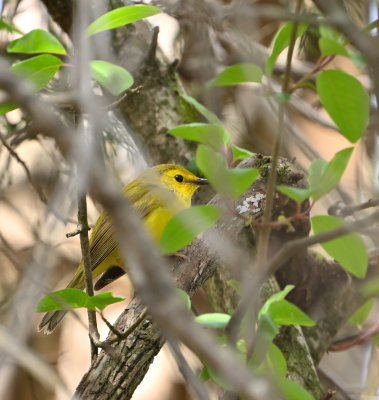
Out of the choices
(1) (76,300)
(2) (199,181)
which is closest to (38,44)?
(1) (76,300)

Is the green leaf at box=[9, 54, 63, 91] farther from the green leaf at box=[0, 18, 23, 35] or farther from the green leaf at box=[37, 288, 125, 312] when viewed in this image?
the green leaf at box=[0, 18, 23, 35]

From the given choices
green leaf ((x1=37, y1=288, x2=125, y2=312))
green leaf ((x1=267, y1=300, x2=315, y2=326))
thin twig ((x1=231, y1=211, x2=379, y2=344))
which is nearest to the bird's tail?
green leaf ((x1=37, y1=288, x2=125, y2=312))

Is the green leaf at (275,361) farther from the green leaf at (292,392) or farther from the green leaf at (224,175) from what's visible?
the green leaf at (224,175)

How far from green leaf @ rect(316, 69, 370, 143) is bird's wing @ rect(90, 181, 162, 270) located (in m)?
1.74

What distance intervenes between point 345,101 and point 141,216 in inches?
72.4

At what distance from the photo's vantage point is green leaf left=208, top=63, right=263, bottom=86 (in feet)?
6.02

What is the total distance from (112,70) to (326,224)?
992 millimetres

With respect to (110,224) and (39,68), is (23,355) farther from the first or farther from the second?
(110,224)

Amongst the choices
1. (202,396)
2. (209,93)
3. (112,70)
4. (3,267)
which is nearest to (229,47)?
(209,93)

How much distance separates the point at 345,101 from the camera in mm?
1726

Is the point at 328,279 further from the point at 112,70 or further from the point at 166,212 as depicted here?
the point at 112,70

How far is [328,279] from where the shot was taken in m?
3.90

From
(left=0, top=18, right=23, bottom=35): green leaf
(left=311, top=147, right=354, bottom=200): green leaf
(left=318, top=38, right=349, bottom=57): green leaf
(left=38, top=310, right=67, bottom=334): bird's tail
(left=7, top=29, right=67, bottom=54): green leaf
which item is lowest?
(left=311, top=147, right=354, bottom=200): green leaf

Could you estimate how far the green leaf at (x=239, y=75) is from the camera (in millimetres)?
1836
